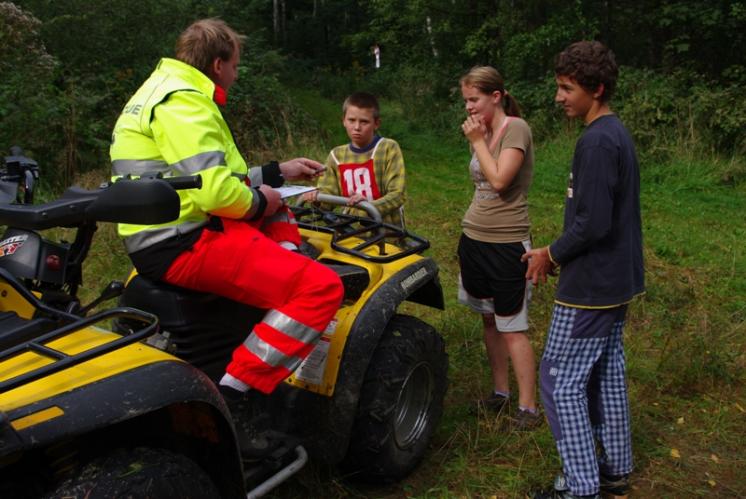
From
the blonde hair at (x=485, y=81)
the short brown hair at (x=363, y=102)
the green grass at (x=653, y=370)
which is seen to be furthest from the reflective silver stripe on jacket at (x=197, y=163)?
the short brown hair at (x=363, y=102)

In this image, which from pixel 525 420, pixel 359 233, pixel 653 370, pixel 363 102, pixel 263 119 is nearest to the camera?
pixel 359 233

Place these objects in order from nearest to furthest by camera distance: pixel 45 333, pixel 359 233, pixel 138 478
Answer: pixel 138 478 < pixel 45 333 < pixel 359 233

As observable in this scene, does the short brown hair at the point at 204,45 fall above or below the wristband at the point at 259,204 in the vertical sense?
above

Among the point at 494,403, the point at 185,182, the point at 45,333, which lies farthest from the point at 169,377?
the point at 494,403

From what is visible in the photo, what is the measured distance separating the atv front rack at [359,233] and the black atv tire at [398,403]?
33cm

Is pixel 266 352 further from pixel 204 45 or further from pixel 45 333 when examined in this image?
pixel 204 45

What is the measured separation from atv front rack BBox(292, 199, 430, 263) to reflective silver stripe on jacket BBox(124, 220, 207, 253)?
37.5 inches

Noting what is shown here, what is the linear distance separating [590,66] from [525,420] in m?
1.90

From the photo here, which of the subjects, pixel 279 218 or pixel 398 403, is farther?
pixel 398 403

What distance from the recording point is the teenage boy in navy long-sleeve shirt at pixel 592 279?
303cm

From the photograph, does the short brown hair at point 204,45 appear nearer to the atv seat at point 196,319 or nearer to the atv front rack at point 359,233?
the atv seat at point 196,319

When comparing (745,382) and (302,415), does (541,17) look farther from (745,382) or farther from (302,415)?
(302,415)

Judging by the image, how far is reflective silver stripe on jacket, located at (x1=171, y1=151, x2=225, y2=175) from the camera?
2.69 meters

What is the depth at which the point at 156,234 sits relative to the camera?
9.16 ft
